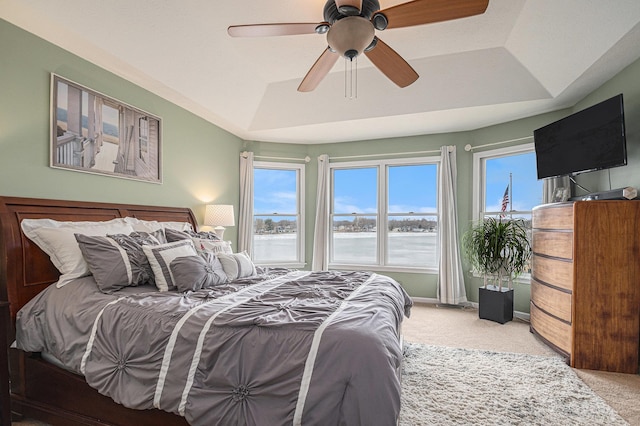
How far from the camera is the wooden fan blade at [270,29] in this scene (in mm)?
2057

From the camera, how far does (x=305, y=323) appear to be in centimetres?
157

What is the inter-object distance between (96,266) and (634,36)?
13.8 ft

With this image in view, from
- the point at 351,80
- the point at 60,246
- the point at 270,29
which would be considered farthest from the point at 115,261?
the point at 351,80

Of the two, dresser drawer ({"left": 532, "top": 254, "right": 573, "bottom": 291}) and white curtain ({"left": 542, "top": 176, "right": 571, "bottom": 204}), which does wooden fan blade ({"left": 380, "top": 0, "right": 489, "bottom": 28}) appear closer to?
dresser drawer ({"left": 532, "top": 254, "right": 573, "bottom": 291})

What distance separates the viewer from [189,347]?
163cm

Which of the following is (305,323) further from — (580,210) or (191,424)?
(580,210)

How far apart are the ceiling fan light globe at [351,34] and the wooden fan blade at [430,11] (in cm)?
14

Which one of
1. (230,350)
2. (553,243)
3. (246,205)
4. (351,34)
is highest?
(351,34)

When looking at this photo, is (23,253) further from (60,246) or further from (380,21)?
(380,21)

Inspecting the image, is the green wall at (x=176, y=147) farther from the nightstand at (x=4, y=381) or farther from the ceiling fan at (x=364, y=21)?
the ceiling fan at (x=364, y=21)

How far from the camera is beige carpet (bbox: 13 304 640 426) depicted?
2.29m

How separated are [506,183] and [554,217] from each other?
1.55m

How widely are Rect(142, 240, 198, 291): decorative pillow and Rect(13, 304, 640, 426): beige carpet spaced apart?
1.11m

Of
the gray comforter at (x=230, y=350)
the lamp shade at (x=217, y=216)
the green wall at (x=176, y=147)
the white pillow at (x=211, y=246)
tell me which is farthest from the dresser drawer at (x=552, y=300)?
the lamp shade at (x=217, y=216)
